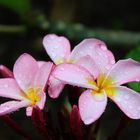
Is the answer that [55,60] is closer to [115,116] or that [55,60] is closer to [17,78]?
[17,78]

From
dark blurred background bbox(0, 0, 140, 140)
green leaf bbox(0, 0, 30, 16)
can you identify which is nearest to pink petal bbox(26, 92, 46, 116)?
dark blurred background bbox(0, 0, 140, 140)

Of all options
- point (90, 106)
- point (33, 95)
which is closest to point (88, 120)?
point (90, 106)

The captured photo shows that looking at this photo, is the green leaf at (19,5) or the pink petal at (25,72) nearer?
the pink petal at (25,72)

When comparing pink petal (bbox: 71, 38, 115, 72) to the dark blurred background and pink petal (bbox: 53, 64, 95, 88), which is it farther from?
the dark blurred background

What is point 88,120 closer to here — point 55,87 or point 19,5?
point 55,87

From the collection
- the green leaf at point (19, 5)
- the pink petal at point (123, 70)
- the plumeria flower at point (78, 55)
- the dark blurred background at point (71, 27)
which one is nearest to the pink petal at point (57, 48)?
the plumeria flower at point (78, 55)

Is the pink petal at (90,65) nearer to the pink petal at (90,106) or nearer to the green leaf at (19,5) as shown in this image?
the pink petal at (90,106)
